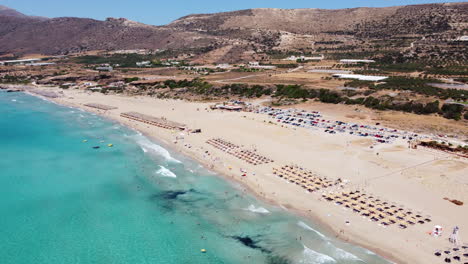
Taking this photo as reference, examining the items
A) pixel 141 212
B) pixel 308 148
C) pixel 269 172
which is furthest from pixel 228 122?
pixel 141 212

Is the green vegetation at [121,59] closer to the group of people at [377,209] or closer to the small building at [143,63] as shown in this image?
the small building at [143,63]

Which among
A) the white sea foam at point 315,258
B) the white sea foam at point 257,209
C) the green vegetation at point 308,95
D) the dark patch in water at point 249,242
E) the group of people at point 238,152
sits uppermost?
the green vegetation at point 308,95

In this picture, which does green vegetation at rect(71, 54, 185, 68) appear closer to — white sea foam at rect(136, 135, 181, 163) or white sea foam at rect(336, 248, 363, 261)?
white sea foam at rect(136, 135, 181, 163)

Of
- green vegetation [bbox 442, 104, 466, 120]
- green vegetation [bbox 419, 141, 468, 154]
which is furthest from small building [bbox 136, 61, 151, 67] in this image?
green vegetation [bbox 419, 141, 468, 154]

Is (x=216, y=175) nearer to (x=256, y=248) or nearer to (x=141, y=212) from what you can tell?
(x=141, y=212)

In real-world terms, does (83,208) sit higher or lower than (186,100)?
lower

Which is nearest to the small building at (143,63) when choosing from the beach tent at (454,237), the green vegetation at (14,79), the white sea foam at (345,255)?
the green vegetation at (14,79)

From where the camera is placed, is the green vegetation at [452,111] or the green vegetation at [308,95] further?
the green vegetation at [308,95]
